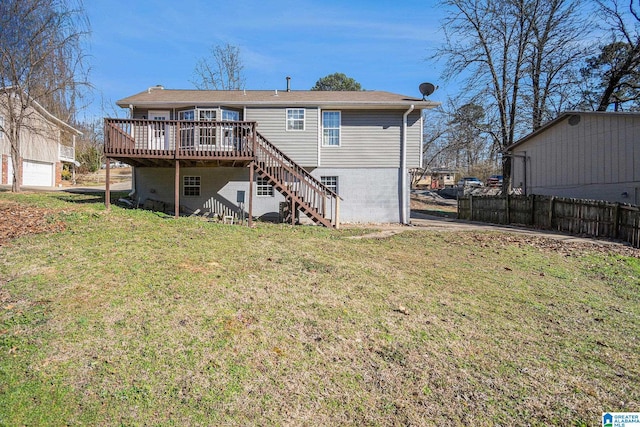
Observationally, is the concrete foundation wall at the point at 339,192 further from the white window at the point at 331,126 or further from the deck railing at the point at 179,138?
the deck railing at the point at 179,138

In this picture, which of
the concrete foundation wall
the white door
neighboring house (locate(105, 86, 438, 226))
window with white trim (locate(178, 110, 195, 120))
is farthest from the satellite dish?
the white door

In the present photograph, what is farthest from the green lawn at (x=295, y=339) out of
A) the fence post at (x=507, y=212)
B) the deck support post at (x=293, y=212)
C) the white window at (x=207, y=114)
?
the fence post at (x=507, y=212)

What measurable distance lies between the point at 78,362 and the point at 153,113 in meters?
13.2

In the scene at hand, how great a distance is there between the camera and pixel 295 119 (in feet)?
48.7

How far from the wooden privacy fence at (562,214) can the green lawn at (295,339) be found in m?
4.83

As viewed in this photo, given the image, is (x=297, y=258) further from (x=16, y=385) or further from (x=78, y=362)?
(x=16, y=385)

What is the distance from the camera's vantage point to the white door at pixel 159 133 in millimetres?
12203

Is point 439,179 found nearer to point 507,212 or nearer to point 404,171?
point 507,212

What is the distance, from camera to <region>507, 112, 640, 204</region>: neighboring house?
14.4 meters

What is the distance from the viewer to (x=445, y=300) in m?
5.83

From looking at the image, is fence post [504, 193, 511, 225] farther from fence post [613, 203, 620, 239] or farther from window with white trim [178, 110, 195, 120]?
window with white trim [178, 110, 195, 120]

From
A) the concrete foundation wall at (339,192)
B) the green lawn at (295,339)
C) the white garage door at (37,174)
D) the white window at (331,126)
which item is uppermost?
the white window at (331,126)

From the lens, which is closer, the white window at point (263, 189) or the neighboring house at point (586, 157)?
the neighboring house at point (586, 157)

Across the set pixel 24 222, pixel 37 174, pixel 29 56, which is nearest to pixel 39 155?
pixel 37 174
